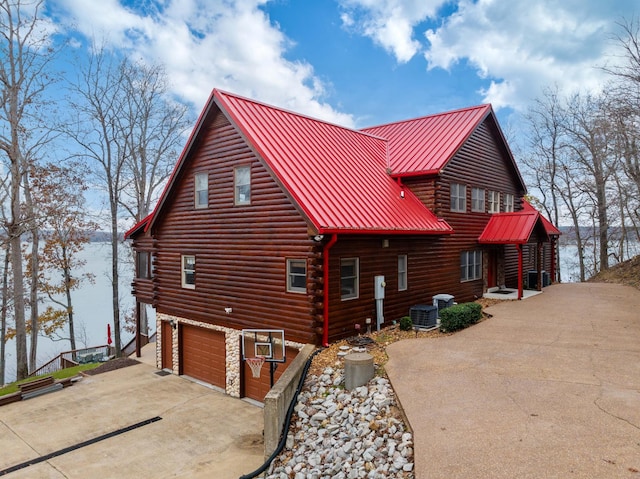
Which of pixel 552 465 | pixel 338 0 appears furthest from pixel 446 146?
pixel 552 465

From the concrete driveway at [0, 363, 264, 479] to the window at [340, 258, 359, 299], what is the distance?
4.22 metres

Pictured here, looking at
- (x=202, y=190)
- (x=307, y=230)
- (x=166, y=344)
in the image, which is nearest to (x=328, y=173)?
(x=307, y=230)

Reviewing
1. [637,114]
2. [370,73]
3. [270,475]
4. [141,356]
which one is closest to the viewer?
[270,475]

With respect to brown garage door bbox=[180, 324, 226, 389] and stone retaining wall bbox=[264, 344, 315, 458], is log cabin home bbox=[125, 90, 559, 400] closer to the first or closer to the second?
brown garage door bbox=[180, 324, 226, 389]

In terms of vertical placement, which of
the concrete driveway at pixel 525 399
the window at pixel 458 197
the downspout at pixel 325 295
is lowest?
the concrete driveway at pixel 525 399

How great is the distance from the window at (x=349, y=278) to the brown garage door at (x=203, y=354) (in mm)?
4977

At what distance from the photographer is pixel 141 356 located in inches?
734

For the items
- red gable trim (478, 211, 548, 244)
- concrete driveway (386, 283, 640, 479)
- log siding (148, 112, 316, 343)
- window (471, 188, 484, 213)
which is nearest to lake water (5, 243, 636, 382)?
log siding (148, 112, 316, 343)

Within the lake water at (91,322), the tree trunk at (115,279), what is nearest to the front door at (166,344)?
the tree trunk at (115,279)

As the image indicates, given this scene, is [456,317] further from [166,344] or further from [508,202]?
[166,344]

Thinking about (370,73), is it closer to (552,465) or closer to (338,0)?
(338,0)

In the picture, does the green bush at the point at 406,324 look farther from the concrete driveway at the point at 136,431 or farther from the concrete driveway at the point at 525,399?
the concrete driveway at the point at 136,431

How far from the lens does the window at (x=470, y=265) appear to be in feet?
53.6

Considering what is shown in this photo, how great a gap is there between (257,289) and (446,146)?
9006 mm
